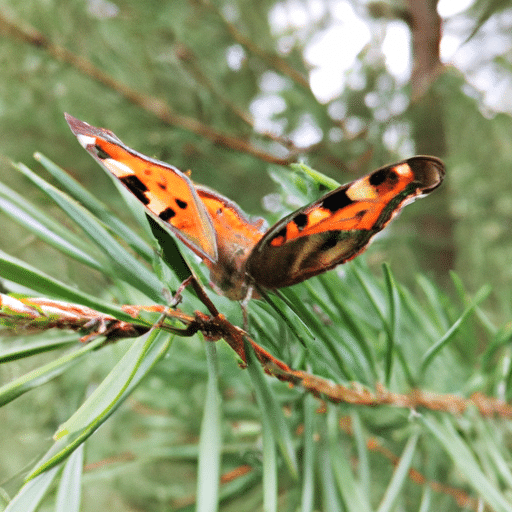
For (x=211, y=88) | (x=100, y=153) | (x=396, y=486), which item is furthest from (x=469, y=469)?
(x=211, y=88)

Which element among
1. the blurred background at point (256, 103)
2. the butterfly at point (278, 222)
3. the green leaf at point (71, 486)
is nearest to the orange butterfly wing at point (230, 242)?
the butterfly at point (278, 222)

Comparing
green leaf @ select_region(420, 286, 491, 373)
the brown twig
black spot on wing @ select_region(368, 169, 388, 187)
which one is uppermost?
the brown twig

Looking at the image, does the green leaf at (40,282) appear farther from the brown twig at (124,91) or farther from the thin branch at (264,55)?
the thin branch at (264,55)

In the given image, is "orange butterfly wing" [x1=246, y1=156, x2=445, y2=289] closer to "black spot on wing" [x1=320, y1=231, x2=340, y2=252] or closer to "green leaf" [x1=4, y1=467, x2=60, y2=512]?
"black spot on wing" [x1=320, y1=231, x2=340, y2=252]

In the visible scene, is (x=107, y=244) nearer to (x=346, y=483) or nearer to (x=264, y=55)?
(x=346, y=483)

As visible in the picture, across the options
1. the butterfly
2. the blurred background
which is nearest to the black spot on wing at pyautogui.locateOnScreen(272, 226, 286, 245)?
the butterfly

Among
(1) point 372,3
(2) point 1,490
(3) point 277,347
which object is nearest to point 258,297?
(3) point 277,347

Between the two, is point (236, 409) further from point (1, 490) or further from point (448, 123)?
point (448, 123)
